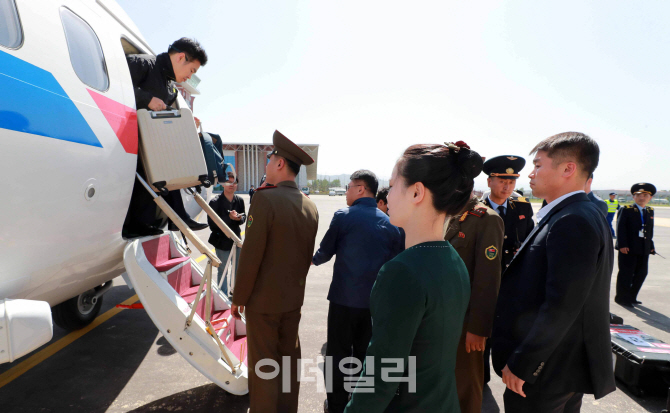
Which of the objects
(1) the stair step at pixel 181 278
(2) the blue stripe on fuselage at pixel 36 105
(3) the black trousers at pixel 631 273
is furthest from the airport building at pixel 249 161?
(2) the blue stripe on fuselage at pixel 36 105

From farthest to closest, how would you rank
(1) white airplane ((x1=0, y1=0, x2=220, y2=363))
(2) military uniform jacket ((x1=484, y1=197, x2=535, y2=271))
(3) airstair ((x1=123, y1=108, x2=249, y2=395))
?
(2) military uniform jacket ((x1=484, y1=197, x2=535, y2=271)), (3) airstair ((x1=123, y1=108, x2=249, y2=395)), (1) white airplane ((x1=0, y1=0, x2=220, y2=363))

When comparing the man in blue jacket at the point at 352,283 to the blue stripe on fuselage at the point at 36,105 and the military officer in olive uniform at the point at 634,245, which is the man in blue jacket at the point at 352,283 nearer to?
the blue stripe on fuselage at the point at 36,105

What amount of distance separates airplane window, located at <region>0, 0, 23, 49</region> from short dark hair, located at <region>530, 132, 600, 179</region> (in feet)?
9.48

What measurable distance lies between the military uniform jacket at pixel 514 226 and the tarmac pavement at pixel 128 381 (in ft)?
4.48

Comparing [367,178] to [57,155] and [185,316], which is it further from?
[57,155]

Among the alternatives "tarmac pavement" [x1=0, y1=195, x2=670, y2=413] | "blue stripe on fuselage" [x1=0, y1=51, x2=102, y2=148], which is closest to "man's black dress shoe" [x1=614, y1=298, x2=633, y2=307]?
"tarmac pavement" [x1=0, y1=195, x2=670, y2=413]

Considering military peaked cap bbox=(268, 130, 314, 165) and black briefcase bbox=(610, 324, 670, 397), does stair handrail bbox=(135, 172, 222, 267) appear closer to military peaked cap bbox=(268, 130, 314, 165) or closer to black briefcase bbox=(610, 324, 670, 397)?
military peaked cap bbox=(268, 130, 314, 165)

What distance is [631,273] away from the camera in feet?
19.0

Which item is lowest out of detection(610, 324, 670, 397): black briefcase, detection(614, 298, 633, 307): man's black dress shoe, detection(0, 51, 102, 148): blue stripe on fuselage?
detection(614, 298, 633, 307): man's black dress shoe

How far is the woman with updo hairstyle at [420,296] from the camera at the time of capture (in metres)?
1.00

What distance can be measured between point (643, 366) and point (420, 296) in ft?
11.8

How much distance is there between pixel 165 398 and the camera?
9.53 feet

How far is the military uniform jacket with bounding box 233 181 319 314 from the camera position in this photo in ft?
7.91

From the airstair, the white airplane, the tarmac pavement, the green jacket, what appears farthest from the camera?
the tarmac pavement
